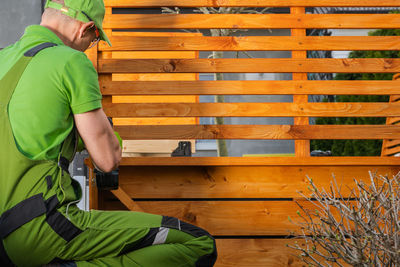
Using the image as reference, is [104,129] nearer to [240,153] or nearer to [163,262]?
[163,262]

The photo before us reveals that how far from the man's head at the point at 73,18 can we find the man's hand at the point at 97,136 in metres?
0.44

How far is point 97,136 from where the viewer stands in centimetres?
210

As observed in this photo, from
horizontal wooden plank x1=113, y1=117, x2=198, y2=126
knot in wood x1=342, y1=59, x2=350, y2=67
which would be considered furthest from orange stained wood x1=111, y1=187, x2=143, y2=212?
horizontal wooden plank x1=113, y1=117, x2=198, y2=126

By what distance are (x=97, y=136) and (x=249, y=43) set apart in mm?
2820

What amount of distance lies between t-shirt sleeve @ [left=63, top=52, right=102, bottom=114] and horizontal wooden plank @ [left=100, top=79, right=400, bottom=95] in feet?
8.03

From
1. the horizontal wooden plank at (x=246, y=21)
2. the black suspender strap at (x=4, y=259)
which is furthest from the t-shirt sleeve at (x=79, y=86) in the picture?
the horizontal wooden plank at (x=246, y=21)

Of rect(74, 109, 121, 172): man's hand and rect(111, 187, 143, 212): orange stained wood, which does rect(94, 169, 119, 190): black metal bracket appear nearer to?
rect(74, 109, 121, 172): man's hand

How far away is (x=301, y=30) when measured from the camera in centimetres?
480

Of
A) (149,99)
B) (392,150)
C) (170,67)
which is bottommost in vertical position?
(392,150)

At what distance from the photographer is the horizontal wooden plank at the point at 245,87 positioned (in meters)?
4.55

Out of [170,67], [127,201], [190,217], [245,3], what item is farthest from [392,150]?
[127,201]

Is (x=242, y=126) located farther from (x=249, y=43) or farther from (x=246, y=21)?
(x=246, y=21)

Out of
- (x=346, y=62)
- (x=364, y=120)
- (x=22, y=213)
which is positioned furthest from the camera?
(x=364, y=120)

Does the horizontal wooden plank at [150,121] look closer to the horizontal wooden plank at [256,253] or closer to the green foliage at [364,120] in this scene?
the horizontal wooden plank at [256,253]
